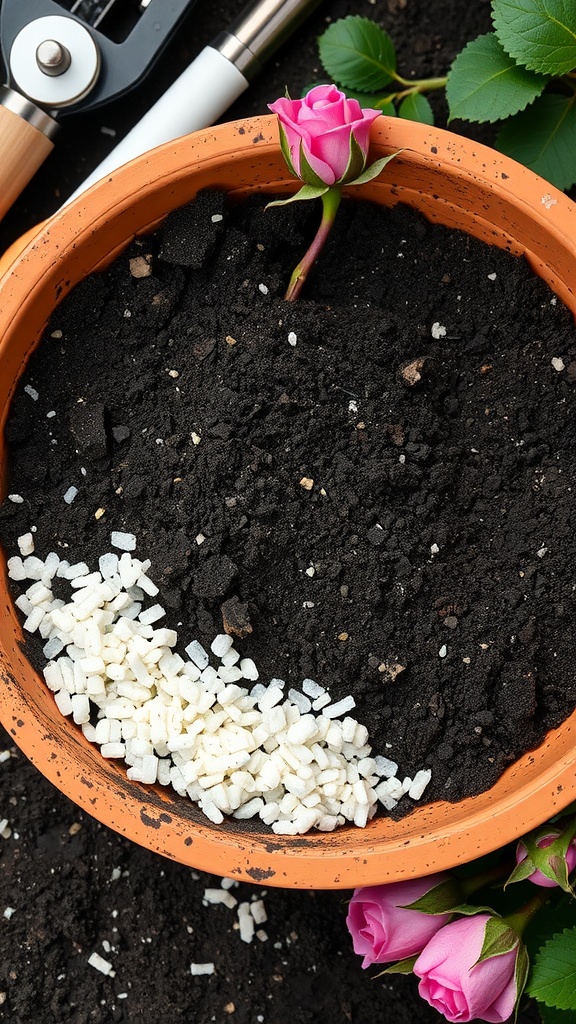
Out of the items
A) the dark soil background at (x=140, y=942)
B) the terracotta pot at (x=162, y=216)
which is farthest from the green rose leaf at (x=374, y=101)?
the terracotta pot at (x=162, y=216)

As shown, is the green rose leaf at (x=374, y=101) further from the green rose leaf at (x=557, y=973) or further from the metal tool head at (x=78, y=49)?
the green rose leaf at (x=557, y=973)

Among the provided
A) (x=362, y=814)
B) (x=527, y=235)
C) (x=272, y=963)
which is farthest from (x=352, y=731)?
(x=527, y=235)

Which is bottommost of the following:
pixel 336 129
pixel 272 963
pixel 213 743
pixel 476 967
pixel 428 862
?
pixel 272 963

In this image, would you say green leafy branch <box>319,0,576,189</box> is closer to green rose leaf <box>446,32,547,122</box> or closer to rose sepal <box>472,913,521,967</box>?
green rose leaf <box>446,32,547,122</box>

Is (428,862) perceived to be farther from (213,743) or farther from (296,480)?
(296,480)

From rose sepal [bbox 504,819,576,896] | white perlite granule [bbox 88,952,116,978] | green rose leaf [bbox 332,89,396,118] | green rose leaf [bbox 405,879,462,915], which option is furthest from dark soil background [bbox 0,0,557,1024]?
rose sepal [bbox 504,819,576,896]
